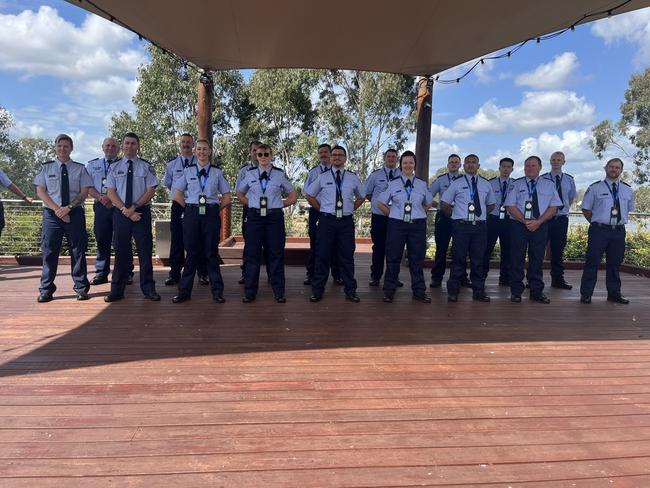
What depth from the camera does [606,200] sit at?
4.96m

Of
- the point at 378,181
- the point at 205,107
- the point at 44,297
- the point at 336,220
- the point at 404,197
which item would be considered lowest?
the point at 44,297

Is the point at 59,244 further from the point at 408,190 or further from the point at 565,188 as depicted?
the point at 565,188

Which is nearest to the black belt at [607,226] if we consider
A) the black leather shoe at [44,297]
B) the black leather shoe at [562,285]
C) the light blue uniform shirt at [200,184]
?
the black leather shoe at [562,285]

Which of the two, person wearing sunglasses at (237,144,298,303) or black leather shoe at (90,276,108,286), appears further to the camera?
black leather shoe at (90,276,108,286)

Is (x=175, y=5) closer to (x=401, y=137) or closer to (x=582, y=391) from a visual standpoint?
(x=582, y=391)

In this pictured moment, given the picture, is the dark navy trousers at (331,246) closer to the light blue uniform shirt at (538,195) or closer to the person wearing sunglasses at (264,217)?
the person wearing sunglasses at (264,217)

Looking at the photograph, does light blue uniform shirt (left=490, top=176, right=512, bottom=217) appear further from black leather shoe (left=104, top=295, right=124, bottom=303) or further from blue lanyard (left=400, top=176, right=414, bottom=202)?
black leather shoe (left=104, top=295, right=124, bottom=303)

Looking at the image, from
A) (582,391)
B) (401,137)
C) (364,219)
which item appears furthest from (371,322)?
(401,137)

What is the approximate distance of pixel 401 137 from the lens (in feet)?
65.3

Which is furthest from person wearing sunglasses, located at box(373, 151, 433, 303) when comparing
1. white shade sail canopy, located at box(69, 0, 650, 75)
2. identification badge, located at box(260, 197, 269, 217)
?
white shade sail canopy, located at box(69, 0, 650, 75)

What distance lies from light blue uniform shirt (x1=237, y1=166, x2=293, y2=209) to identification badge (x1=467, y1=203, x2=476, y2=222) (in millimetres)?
1914

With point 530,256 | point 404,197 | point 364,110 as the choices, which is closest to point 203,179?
point 404,197

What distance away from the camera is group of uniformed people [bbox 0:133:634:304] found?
4484 mm

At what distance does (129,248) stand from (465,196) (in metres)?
3.56
